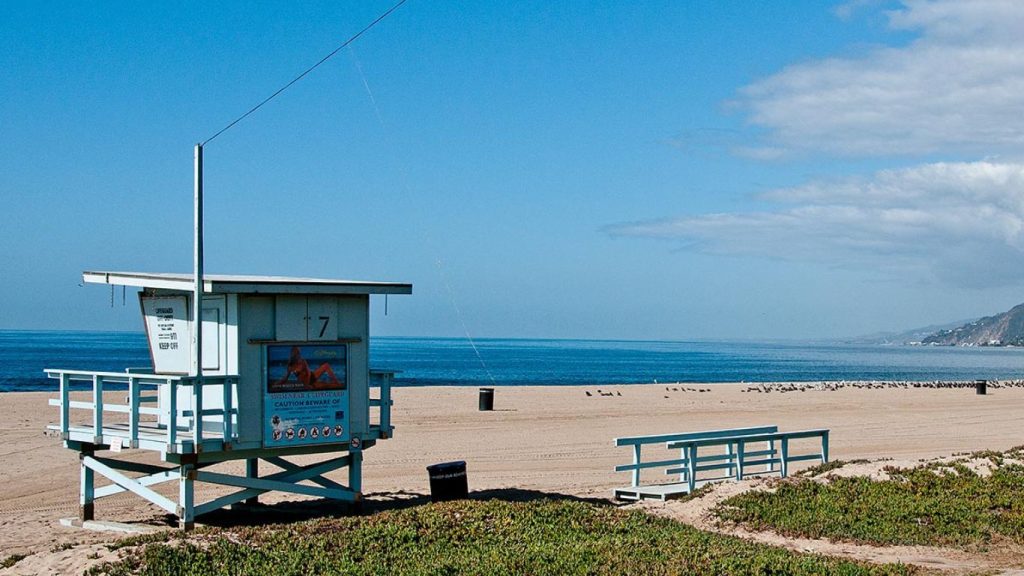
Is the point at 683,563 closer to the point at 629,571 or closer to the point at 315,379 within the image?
the point at 629,571

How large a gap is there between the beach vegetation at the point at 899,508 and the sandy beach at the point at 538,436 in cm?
375

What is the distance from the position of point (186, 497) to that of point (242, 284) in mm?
2739

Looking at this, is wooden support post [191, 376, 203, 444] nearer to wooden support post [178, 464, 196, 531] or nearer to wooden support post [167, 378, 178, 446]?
wooden support post [167, 378, 178, 446]

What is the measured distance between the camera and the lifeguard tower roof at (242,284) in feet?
46.1

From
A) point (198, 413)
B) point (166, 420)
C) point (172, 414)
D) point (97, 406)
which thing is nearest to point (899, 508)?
point (198, 413)

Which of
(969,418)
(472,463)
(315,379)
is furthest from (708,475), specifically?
(969,418)

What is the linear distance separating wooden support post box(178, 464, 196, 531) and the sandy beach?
0.93m

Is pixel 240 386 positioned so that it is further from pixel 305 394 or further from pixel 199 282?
pixel 199 282

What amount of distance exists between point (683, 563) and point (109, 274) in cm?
867

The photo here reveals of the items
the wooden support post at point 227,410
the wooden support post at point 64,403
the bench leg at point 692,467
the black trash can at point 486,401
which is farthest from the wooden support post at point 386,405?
the black trash can at point 486,401

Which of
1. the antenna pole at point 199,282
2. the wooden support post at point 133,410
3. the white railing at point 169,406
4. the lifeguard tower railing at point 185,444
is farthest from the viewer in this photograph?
the wooden support post at point 133,410

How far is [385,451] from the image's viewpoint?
23141mm

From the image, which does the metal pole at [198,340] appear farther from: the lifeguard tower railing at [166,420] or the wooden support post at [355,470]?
the wooden support post at [355,470]

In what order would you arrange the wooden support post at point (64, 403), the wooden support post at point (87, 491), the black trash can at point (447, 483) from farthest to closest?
the black trash can at point (447, 483), the wooden support post at point (87, 491), the wooden support post at point (64, 403)
